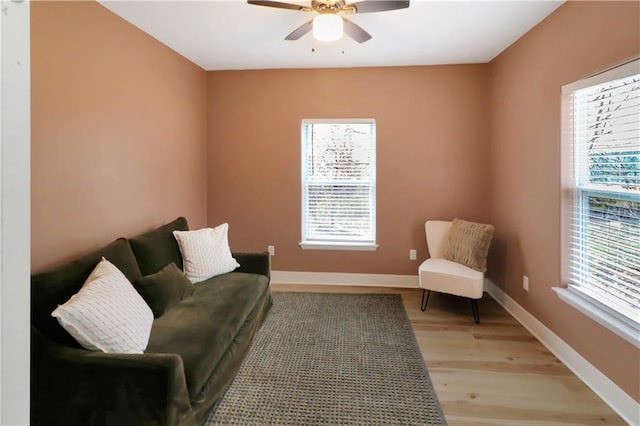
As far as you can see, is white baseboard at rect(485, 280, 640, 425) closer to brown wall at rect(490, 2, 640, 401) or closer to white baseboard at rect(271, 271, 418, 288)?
brown wall at rect(490, 2, 640, 401)

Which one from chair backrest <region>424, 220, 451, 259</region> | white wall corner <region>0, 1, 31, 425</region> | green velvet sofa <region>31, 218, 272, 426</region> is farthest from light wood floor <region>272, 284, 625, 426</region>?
white wall corner <region>0, 1, 31, 425</region>

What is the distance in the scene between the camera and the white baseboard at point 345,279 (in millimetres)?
4312

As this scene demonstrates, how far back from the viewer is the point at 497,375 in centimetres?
243

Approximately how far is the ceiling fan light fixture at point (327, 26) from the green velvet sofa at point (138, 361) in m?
1.98

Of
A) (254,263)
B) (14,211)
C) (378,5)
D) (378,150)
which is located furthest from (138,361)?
(378,150)

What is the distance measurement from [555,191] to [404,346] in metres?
1.66

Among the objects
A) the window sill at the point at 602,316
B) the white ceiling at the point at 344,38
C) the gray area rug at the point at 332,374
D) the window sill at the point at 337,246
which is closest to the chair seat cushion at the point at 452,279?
the gray area rug at the point at 332,374

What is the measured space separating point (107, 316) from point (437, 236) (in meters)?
3.23

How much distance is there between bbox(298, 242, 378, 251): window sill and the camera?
431cm

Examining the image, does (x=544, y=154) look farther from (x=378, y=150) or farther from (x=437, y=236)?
(x=378, y=150)

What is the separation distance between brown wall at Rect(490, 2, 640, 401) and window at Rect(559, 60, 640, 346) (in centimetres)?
10

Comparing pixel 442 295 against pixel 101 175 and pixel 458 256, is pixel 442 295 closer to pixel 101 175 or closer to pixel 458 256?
pixel 458 256

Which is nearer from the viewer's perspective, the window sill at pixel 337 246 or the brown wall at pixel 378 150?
the brown wall at pixel 378 150

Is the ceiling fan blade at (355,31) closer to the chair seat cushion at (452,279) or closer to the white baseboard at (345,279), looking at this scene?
the chair seat cushion at (452,279)
